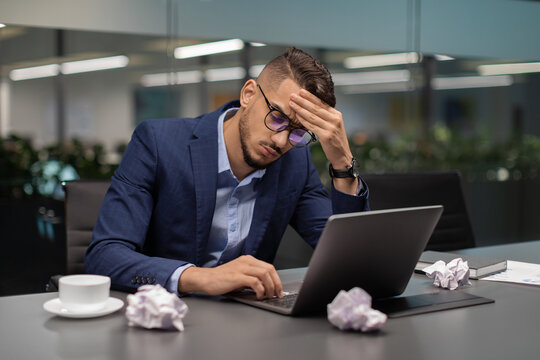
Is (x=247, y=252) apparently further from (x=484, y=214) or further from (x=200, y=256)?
(x=484, y=214)

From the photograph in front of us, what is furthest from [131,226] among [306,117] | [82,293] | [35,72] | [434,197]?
[35,72]

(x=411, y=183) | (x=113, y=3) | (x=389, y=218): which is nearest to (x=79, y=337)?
(x=389, y=218)

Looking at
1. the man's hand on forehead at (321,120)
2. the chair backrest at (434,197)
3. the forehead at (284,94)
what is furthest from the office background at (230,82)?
the man's hand on forehead at (321,120)

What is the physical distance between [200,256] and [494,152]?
16.2 feet

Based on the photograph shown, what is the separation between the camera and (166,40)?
4.49 metres

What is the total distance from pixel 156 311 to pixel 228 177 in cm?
87

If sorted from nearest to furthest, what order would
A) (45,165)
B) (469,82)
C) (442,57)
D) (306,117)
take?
(306,117) < (45,165) < (442,57) < (469,82)

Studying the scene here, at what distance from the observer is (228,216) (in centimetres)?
207

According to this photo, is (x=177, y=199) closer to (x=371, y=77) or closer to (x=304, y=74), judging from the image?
(x=304, y=74)

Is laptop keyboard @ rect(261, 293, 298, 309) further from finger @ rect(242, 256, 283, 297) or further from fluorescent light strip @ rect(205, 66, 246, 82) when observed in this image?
fluorescent light strip @ rect(205, 66, 246, 82)

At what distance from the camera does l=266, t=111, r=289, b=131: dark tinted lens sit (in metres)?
1.90

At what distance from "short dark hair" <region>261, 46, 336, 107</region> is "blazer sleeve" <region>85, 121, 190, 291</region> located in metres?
0.45

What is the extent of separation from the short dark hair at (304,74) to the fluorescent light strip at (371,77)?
125 inches

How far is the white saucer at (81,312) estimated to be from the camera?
1.33 metres
